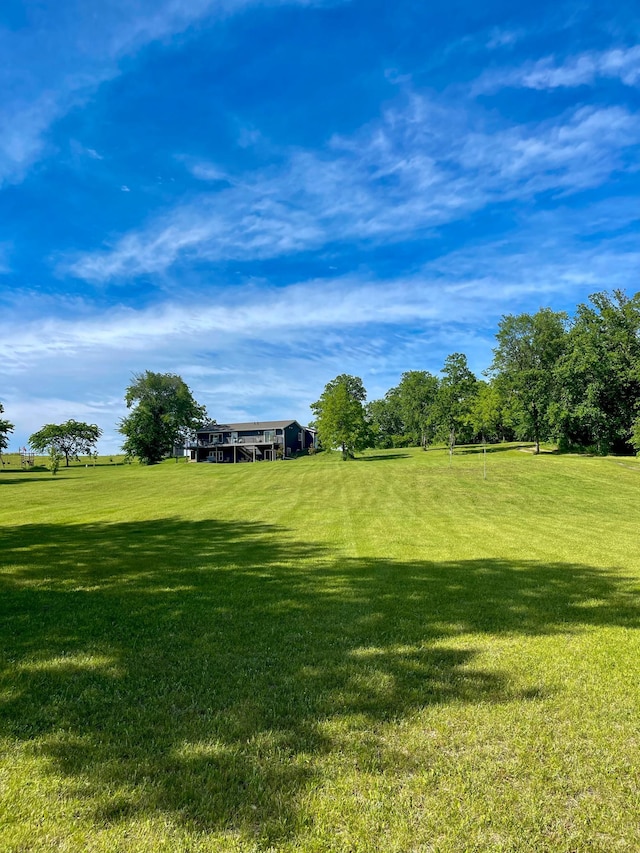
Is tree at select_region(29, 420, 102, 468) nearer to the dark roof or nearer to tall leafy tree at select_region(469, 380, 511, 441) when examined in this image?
the dark roof

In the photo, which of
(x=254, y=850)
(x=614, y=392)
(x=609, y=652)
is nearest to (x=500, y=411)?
(x=614, y=392)

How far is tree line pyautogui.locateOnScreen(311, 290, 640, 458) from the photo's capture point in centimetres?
4750

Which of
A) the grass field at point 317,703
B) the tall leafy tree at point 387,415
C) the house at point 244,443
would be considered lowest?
the grass field at point 317,703

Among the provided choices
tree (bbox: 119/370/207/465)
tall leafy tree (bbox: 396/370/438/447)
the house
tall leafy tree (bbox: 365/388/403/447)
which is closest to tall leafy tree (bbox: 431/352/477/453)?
tall leafy tree (bbox: 396/370/438/447)

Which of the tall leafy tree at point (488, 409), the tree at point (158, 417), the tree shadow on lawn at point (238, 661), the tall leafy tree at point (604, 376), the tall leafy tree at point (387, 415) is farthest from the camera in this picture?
the tall leafy tree at point (387, 415)

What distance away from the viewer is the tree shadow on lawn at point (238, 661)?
2.79 meters

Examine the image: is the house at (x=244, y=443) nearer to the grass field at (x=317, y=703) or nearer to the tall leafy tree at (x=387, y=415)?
the tall leafy tree at (x=387, y=415)

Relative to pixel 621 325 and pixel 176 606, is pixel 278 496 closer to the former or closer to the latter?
pixel 176 606

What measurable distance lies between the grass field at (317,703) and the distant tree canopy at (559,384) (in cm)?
4068

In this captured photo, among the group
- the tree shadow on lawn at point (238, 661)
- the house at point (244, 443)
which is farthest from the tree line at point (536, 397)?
the tree shadow on lawn at point (238, 661)

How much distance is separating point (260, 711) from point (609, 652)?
150 inches

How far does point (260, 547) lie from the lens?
35.9 ft

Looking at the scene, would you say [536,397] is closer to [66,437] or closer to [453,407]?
[453,407]

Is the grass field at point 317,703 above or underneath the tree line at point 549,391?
underneath
